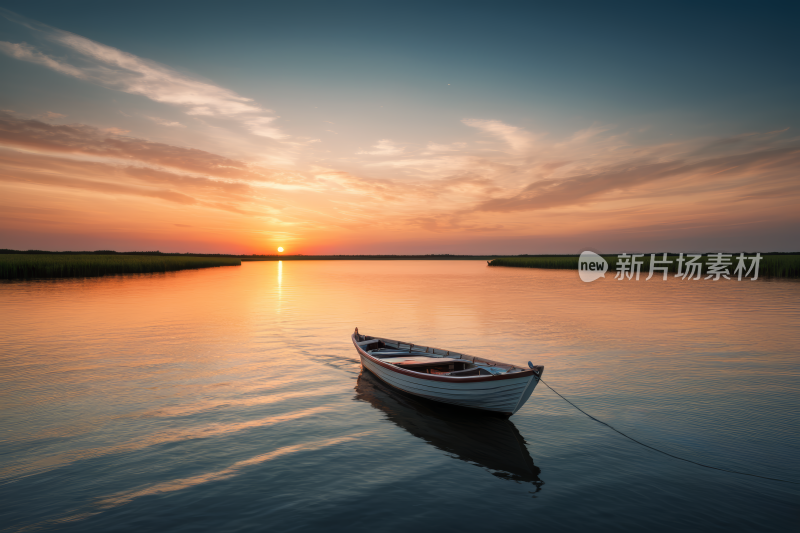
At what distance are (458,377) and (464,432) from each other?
143 cm

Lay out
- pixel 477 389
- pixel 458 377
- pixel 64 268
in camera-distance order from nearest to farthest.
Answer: pixel 477 389 → pixel 458 377 → pixel 64 268

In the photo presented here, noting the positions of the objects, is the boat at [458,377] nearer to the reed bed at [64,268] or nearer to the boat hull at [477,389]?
the boat hull at [477,389]

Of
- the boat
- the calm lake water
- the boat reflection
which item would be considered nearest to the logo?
the calm lake water

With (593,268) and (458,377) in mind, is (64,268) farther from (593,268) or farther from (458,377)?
(593,268)

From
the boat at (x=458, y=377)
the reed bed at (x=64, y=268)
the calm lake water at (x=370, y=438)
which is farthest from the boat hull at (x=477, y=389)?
the reed bed at (x=64, y=268)

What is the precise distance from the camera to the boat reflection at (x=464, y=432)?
929 cm

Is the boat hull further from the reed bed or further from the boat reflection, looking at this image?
the reed bed

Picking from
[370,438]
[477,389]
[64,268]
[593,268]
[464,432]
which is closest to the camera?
[370,438]

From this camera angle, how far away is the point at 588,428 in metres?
11.3

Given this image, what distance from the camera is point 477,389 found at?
11.4 m

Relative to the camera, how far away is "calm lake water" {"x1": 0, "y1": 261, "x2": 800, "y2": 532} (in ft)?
24.5

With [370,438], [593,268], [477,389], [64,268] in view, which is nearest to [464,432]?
[477,389]

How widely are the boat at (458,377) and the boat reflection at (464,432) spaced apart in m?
0.40

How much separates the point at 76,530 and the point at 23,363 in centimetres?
1477
